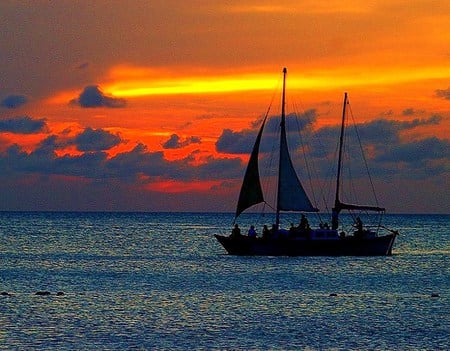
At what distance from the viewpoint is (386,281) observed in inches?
2773

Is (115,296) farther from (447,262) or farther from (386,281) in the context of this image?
(447,262)

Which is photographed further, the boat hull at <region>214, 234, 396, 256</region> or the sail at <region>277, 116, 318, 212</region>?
the sail at <region>277, 116, 318, 212</region>

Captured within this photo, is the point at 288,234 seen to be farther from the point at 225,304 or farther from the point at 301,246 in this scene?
the point at 225,304

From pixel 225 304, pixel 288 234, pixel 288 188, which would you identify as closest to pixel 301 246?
pixel 288 234

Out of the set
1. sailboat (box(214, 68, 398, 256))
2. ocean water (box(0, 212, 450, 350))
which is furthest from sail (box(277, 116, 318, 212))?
ocean water (box(0, 212, 450, 350))

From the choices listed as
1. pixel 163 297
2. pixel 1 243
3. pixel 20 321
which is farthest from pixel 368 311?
pixel 1 243

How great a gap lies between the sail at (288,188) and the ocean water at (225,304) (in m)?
4.59

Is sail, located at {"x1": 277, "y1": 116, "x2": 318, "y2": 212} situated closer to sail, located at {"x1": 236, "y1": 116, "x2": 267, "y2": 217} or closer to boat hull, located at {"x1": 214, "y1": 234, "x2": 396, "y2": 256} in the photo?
sail, located at {"x1": 236, "y1": 116, "x2": 267, "y2": 217}

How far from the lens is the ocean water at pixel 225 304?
139ft

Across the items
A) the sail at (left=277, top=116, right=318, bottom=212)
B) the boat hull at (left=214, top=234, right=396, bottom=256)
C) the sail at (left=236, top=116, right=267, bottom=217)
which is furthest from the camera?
the sail at (left=277, top=116, right=318, bottom=212)

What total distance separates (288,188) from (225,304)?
3491 cm

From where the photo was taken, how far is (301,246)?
84438 millimetres

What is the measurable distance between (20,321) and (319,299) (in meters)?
17.9

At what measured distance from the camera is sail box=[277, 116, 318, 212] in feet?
290
